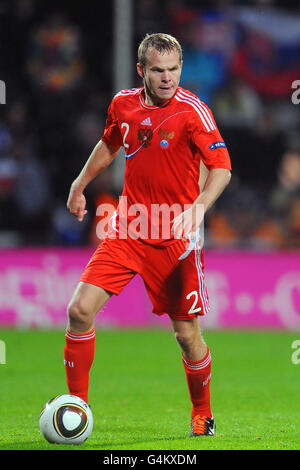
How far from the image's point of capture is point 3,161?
12055 millimetres

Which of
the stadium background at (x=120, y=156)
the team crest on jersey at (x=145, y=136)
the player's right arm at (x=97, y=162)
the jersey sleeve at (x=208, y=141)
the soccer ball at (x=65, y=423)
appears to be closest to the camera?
the soccer ball at (x=65, y=423)

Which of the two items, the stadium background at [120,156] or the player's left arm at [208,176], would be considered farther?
the stadium background at [120,156]

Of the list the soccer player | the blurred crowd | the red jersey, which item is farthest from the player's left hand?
the blurred crowd

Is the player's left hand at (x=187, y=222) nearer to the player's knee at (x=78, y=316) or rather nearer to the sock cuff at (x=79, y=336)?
the player's knee at (x=78, y=316)

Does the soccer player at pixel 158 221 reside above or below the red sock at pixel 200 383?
above

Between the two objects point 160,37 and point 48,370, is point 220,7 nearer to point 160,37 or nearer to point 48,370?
point 48,370

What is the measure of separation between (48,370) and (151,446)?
12.0ft

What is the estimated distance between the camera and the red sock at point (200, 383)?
5.41m

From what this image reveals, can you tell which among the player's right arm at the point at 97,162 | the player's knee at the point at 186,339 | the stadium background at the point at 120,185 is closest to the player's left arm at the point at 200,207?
the player's knee at the point at 186,339

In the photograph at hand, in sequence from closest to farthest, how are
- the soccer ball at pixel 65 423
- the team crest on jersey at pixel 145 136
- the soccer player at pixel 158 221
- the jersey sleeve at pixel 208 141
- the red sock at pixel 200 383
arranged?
the soccer ball at pixel 65 423, the jersey sleeve at pixel 208 141, the soccer player at pixel 158 221, the team crest on jersey at pixel 145 136, the red sock at pixel 200 383

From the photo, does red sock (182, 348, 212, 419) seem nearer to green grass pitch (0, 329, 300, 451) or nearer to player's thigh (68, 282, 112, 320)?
green grass pitch (0, 329, 300, 451)

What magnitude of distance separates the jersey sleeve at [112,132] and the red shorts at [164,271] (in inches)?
24.7

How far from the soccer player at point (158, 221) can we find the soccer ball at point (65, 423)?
10.6 inches

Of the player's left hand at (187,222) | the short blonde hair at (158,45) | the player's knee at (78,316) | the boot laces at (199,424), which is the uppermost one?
the short blonde hair at (158,45)
